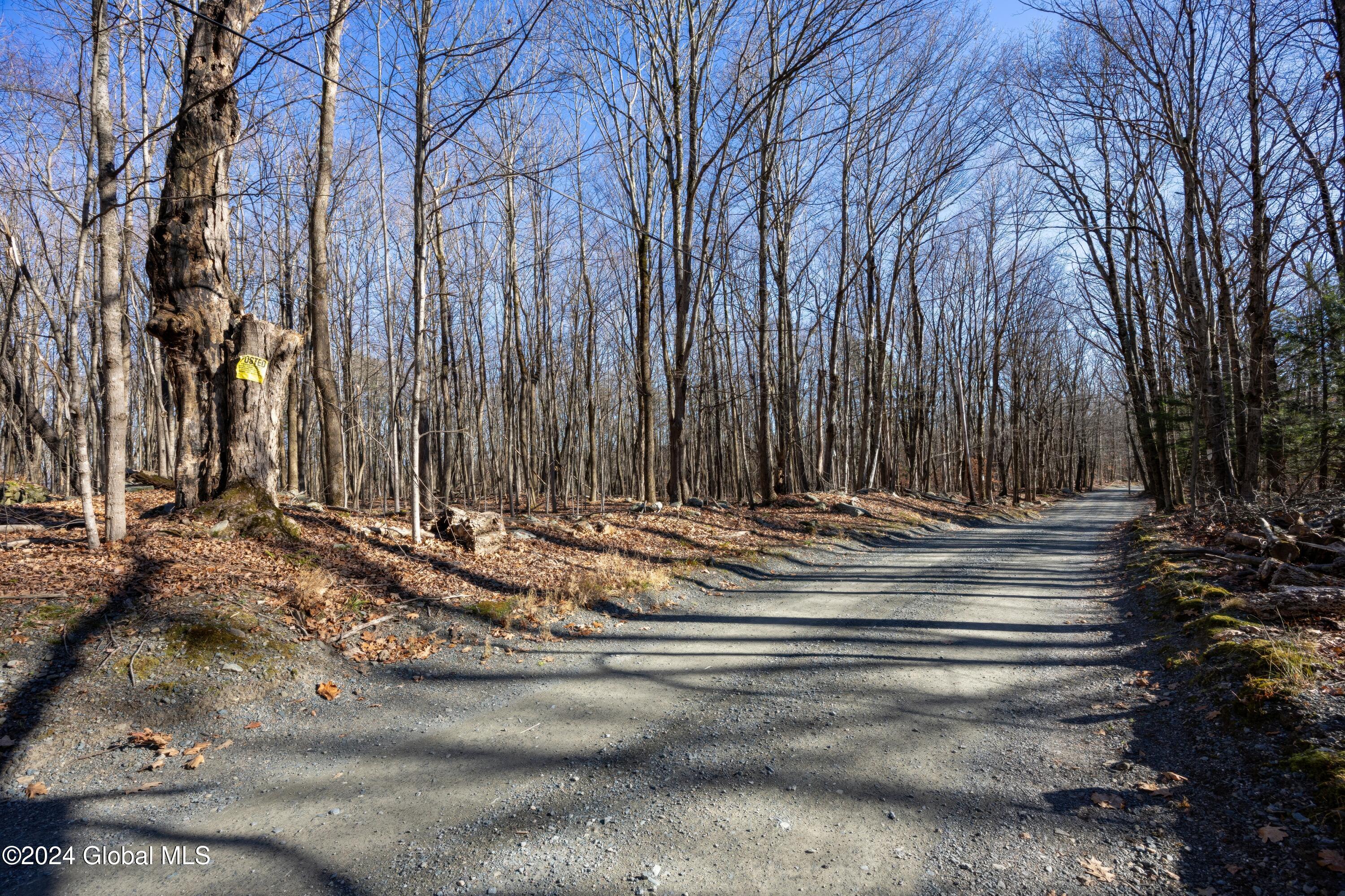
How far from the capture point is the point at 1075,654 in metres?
5.43

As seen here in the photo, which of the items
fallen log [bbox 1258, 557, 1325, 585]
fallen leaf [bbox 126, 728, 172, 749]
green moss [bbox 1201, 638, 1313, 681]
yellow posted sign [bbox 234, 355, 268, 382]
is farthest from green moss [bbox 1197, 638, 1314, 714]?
yellow posted sign [bbox 234, 355, 268, 382]

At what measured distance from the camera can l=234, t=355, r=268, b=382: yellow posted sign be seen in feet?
23.1

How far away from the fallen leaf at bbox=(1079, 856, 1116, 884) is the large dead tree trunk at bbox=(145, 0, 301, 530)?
760cm

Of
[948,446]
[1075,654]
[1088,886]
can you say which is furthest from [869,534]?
[948,446]

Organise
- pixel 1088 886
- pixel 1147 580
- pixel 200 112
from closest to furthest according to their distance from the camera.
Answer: pixel 1088 886 → pixel 200 112 → pixel 1147 580

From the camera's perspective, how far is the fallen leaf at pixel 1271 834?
2.58 m

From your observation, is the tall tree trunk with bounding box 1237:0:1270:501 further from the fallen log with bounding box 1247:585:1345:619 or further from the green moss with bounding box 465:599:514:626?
the green moss with bounding box 465:599:514:626

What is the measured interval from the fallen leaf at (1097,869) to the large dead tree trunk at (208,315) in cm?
760

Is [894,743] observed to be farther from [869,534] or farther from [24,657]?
[869,534]

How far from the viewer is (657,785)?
327 cm

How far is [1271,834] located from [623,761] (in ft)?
9.75

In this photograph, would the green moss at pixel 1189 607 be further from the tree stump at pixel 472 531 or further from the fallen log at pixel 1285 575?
the tree stump at pixel 472 531

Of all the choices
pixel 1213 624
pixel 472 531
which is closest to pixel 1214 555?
pixel 1213 624

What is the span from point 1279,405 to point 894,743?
685 inches
